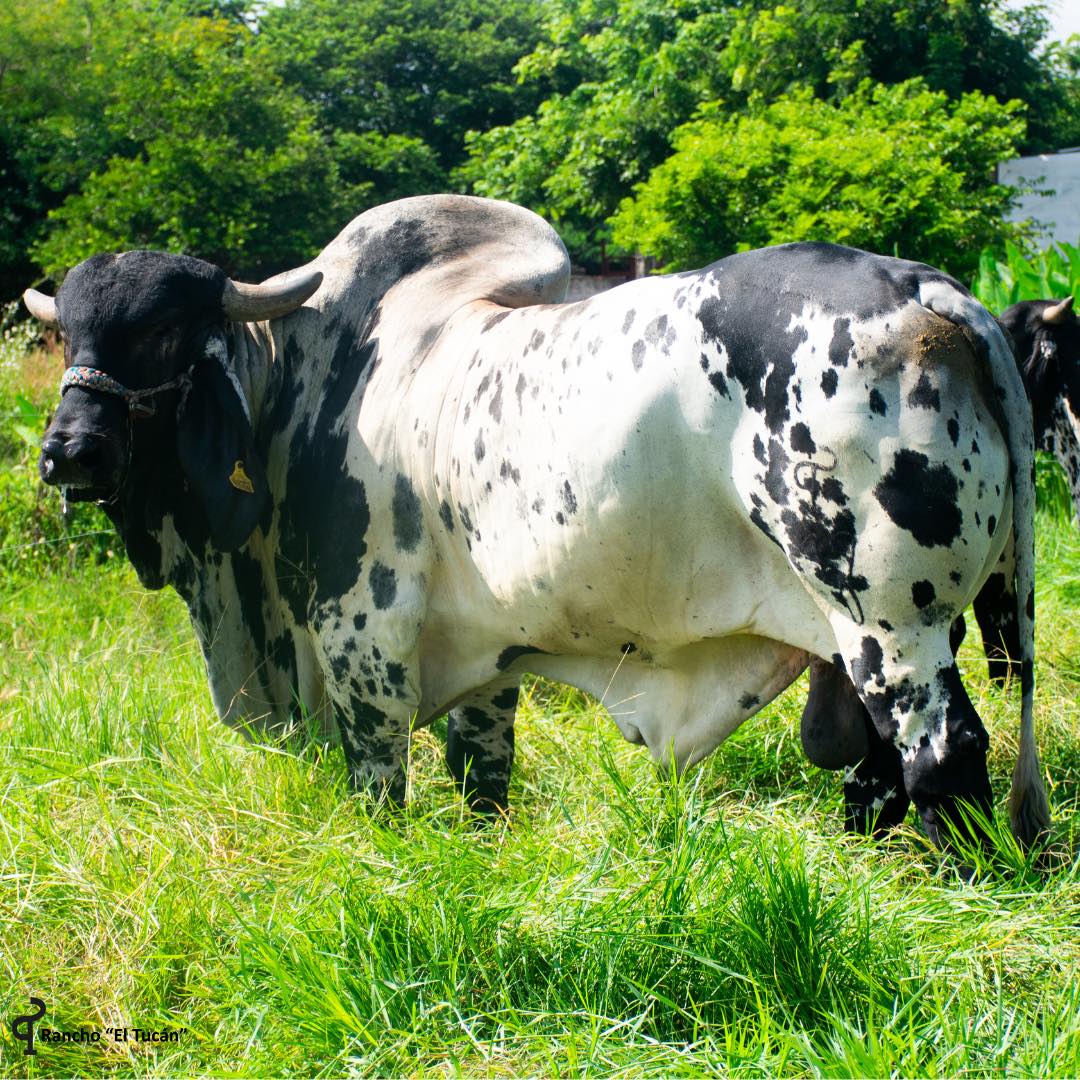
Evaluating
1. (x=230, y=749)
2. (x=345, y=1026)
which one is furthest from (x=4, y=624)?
(x=345, y=1026)

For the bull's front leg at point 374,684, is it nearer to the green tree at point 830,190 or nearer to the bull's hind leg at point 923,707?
the bull's hind leg at point 923,707

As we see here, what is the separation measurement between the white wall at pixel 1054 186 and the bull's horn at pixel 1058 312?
10.1m

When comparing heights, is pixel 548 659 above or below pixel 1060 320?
Result: below

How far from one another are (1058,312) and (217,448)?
110 inches

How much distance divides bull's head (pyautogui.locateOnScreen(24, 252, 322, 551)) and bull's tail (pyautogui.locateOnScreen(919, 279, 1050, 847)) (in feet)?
5.77

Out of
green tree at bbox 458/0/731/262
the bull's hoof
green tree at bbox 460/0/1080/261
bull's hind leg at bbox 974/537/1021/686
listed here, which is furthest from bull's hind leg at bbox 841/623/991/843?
green tree at bbox 458/0/731/262

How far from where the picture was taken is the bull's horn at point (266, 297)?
3318 mm

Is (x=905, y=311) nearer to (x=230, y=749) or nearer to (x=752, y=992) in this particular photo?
(x=752, y=992)

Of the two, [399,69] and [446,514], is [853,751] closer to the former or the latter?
[446,514]

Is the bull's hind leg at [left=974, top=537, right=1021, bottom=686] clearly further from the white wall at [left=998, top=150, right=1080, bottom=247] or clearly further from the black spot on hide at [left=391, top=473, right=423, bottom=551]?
the white wall at [left=998, top=150, right=1080, bottom=247]

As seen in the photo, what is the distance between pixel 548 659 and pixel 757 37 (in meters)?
11.3

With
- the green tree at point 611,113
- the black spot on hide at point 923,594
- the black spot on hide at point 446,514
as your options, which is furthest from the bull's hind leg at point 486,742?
the green tree at point 611,113

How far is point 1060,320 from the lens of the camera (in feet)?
14.0

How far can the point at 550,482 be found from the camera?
280 centimetres
